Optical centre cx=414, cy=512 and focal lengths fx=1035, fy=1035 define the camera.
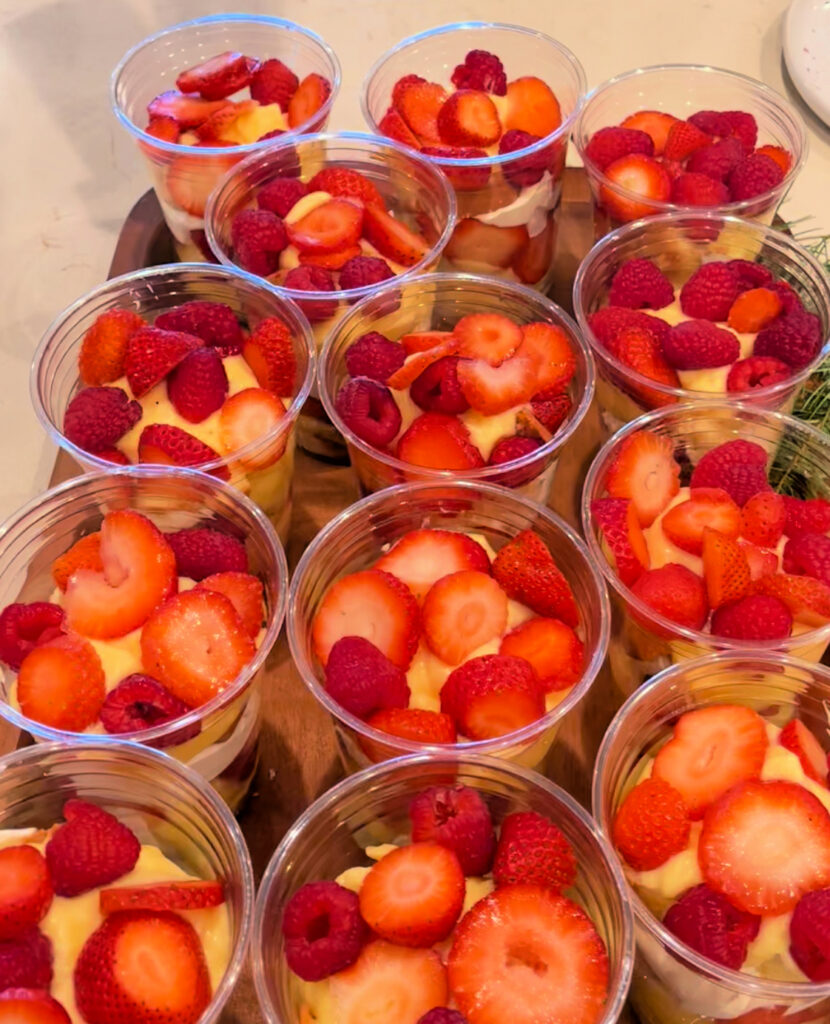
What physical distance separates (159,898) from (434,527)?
59cm

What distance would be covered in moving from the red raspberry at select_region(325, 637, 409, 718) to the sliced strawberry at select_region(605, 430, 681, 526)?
429 mm

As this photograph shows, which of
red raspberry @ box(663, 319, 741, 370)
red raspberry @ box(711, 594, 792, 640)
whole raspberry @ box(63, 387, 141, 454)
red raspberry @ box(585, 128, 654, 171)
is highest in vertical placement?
red raspberry @ box(585, 128, 654, 171)

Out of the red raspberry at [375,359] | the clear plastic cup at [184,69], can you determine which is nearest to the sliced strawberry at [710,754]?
the red raspberry at [375,359]

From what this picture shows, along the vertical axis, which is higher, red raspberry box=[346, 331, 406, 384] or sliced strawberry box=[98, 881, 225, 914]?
red raspberry box=[346, 331, 406, 384]

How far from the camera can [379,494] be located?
134 centimetres

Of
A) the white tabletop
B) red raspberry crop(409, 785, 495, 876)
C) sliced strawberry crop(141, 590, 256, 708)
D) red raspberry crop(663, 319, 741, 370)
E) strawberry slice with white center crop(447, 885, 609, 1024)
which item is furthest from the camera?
the white tabletop

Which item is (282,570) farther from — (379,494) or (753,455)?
(753,455)

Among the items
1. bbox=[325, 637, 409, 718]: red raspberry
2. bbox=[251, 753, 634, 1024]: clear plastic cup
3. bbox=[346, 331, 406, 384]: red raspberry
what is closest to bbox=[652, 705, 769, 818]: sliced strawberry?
bbox=[251, 753, 634, 1024]: clear plastic cup

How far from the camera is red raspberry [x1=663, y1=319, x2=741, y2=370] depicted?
4.92 feet

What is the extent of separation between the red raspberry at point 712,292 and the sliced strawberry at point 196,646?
87cm

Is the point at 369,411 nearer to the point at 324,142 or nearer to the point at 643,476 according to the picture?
the point at 643,476

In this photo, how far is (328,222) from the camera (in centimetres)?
165

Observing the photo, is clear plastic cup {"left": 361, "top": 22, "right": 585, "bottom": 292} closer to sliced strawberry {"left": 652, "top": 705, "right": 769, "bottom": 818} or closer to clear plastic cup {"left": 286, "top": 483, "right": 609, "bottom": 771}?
clear plastic cup {"left": 286, "top": 483, "right": 609, "bottom": 771}

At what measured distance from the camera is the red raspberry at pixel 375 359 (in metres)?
1.47
